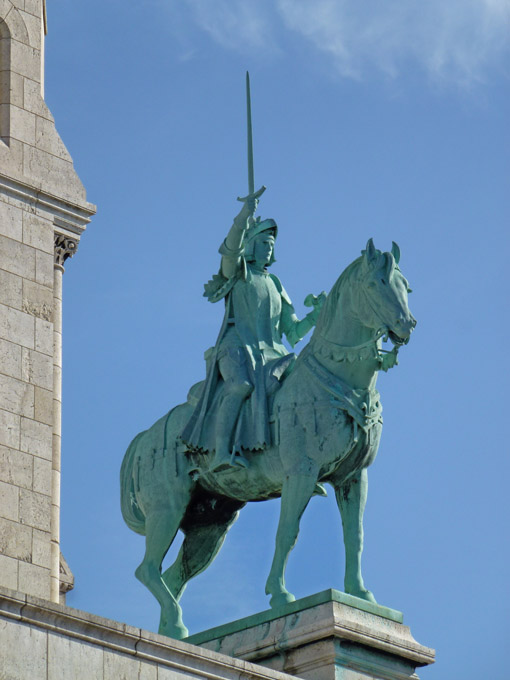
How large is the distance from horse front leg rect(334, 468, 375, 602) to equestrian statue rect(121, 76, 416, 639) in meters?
0.01

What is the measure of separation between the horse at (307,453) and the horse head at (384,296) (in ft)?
0.03

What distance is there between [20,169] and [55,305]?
5.49 feet

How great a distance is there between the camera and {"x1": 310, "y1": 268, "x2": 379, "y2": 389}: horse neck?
69.8 ft

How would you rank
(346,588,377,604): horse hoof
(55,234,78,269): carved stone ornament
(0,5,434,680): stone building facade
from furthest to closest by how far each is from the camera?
1. (55,234,78,269): carved stone ornament
2. (346,588,377,604): horse hoof
3. (0,5,434,680): stone building facade

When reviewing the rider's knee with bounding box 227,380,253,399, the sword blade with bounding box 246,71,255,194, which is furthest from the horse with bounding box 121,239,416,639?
the sword blade with bounding box 246,71,255,194

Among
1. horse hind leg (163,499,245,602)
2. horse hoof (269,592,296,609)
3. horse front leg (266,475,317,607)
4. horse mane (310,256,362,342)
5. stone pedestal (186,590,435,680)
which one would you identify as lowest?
stone pedestal (186,590,435,680)

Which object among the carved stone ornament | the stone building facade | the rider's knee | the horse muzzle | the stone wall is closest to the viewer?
the stone wall

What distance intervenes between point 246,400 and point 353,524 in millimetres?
1708

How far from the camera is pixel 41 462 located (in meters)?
23.2

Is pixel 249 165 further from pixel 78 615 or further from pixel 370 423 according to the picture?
pixel 78 615

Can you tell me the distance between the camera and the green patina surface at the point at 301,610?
808 inches

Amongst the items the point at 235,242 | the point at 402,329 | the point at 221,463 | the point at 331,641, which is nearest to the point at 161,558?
the point at 221,463

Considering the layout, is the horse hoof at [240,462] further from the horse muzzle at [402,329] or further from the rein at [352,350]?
the horse muzzle at [402,329]

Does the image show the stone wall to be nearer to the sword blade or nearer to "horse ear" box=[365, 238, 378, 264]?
"horse ear" box=[365, 238, 378, 264]
